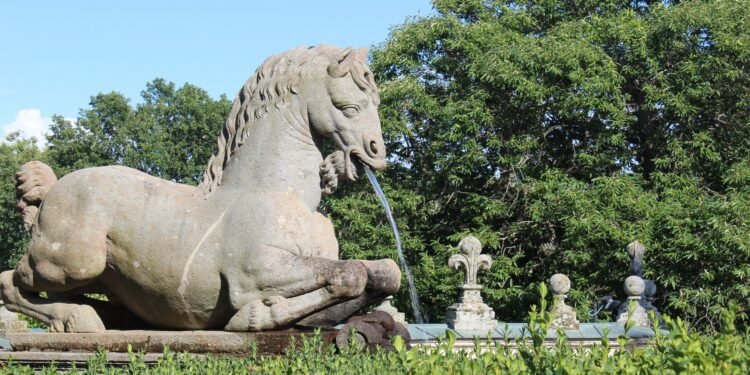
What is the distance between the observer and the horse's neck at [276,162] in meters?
6.18

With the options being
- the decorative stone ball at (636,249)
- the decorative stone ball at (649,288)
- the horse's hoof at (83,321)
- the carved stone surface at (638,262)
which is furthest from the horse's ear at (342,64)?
the decorative stone ball at (636,249)

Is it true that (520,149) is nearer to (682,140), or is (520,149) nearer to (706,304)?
(682,140)

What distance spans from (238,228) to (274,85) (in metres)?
0.99

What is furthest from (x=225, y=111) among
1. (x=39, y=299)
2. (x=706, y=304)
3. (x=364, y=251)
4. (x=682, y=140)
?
(x=39, y=299)

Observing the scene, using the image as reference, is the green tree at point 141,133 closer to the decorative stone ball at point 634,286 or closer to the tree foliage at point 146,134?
the tree foliage at point 146,134

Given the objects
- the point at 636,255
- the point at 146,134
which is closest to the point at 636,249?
the point at 636,255

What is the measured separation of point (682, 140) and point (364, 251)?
7.17m

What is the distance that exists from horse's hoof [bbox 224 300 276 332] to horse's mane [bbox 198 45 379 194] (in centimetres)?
86

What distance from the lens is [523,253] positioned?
70.8ft

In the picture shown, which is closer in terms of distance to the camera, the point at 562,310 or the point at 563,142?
the point at 562,310

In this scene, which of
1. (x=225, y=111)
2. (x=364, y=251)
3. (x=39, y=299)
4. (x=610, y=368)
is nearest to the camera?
(x=610, y=368)

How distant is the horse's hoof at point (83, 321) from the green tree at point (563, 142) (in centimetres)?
1375

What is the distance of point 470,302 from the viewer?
52.8ft

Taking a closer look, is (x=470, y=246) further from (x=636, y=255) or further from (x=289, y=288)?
(x=289, y=288)
